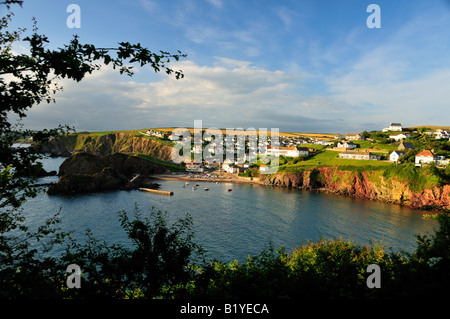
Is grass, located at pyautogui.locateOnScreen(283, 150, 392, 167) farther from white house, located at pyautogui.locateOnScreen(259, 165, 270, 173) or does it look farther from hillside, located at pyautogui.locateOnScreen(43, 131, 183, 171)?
hillside, located at pyautogui.locateOnScreen(43, 131, 183, 171)

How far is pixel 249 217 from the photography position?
48.8m

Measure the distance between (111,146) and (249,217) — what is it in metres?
172

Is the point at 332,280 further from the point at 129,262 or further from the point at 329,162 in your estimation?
the point at 329,162

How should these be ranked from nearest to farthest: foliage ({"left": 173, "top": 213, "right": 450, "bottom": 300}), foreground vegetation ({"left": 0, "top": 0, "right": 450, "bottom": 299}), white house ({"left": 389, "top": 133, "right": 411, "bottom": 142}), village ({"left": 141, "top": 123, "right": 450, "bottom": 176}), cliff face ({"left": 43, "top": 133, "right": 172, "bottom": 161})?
foreground vegetation ({"left": 0, "top": 0, "right": 450, "bottom": 299})
foliage ({"left": 173, "top": 213, "right": 450, "bottom": 300})
village ({"left": 141, "top": 123, "right": 450, "bottom": 176})
white house ({"left": 389, "top": 133, "right": 411, "bottom": 142})
cliff face ({"left": 43, "top": 133, "right": 172, "bottom": 161})

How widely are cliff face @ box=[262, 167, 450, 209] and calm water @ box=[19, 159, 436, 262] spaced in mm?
6781

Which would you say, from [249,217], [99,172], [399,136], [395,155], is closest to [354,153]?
[395,155]

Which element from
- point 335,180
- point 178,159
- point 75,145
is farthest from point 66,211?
point 75,145

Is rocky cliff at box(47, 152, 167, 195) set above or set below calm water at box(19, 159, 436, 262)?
above

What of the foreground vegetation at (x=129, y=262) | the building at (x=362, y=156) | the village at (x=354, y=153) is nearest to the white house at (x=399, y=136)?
the village at (x=354, y=153)

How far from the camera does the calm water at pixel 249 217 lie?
35.4 metres

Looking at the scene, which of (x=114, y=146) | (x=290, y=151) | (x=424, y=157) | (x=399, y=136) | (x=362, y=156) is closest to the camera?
(x=424, y=157)

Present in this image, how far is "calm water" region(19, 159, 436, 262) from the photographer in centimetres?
3538

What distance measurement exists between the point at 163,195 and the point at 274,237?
43.6 metres

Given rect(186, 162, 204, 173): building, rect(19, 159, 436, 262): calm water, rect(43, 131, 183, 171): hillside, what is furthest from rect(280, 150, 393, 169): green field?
rect(43, 131, 183, 171): hillside
